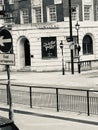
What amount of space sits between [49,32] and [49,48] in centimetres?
182

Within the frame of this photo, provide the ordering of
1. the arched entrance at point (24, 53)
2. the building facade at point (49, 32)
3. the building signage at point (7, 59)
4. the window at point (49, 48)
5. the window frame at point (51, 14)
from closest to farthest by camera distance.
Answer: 1. the building signage at point (7, 59)
2. the building facade at point (49, 32)
3. the window at point (49, 48)
4. the arched entrance at point (24, 53)
5. the window frame at point (51, 14)

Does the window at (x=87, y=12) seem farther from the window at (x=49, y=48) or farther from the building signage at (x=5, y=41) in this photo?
the building signage at (x=5, y=41)

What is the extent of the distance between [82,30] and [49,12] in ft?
15.7

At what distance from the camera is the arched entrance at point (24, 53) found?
5480 cm

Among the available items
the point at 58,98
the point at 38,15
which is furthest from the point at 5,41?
the point at 38,15

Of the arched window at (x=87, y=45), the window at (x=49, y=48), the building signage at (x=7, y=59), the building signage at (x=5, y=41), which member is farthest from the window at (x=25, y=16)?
the building signage at (x=7, y=59)

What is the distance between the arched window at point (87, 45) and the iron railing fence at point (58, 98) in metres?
35.2

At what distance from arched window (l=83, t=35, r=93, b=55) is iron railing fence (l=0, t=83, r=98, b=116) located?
35242 mm

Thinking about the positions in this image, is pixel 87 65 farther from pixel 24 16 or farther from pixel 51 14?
Result: pixel 24 16

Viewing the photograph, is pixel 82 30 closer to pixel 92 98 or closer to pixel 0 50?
pixel 92 98

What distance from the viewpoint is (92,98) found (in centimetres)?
1611

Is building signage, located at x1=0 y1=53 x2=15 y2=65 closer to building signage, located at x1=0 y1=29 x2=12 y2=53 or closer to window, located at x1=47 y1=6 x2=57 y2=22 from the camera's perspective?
building signage, located at x1=0 y1=29 x2=12 y2=53

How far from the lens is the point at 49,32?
52.4 metres

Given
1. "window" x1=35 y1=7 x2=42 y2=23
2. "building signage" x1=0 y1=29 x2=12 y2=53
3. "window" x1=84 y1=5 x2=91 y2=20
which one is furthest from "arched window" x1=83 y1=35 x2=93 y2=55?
"building signage" x1=0 y1=29 x2=12 y2=53
